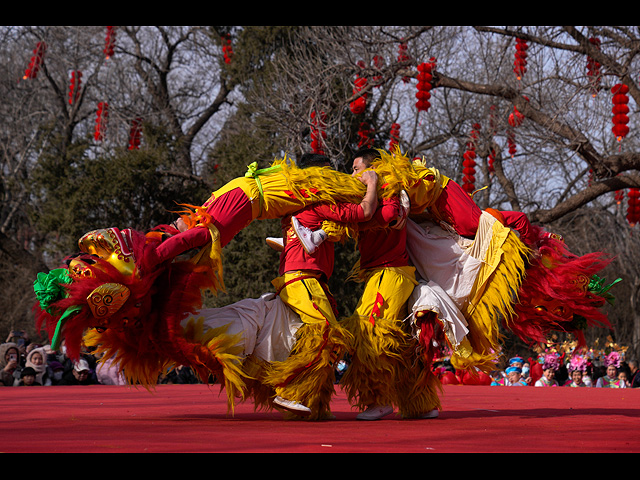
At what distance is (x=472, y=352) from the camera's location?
4.58 meters

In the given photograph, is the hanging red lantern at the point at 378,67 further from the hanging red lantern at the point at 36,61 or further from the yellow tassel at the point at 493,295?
the hanging red lantern at the point at 36,61

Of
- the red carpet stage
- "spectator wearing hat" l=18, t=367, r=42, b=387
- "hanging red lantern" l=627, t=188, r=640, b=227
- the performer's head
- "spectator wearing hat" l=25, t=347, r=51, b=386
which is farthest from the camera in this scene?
"hanging red lantern" l=627, t=188, r=640, b=227

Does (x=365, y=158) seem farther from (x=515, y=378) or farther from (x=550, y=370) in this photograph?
(x=515, y=378)

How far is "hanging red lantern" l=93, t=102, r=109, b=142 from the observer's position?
54.1 feet

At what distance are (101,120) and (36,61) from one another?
1.74 metres

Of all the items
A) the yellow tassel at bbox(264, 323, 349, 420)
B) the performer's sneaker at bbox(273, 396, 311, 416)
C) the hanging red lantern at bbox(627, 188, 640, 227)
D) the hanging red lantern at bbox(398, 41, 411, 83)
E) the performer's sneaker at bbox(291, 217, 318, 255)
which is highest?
the hanging red lantern at bbox(398, 41, 411, 83)

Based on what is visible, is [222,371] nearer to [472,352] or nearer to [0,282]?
[472,352]

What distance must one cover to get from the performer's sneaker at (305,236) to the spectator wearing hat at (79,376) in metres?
4.70

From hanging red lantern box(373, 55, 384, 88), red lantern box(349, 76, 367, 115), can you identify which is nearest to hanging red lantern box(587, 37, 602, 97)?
hanging red lantern box(373, 55, 384, 88)

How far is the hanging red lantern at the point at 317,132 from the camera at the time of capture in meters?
11.1

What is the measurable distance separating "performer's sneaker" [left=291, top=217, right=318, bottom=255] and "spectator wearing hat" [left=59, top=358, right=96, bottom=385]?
4701 mm

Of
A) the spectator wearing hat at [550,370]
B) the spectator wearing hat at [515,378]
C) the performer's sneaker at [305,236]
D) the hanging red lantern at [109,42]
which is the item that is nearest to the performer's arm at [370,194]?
the performer's sneaker at [305,236]

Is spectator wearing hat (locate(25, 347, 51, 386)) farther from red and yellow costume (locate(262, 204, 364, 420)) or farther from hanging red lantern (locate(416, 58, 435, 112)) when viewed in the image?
hanging red lantern (locate(416, 58, 435, 112))

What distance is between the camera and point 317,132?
11438 millimetres
